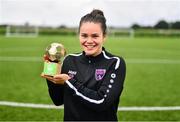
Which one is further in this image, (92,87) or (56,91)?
(56,91)

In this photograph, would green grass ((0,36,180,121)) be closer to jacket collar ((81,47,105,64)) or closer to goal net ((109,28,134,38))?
jacket collar ((81,47,105,64))

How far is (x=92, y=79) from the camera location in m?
4.05

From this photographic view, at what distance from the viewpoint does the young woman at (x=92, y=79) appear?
12.9 ft

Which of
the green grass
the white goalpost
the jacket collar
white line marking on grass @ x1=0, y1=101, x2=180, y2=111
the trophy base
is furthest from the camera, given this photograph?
the white goalpost

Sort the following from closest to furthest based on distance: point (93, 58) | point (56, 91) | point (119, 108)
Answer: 1. point (93, 58)
2. point (56, 91)
3. point (119, 108)

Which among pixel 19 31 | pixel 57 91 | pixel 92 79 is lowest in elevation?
pixel 19 31

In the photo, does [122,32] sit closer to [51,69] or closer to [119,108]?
[119,108]

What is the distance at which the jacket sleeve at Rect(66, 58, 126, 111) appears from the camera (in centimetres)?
392

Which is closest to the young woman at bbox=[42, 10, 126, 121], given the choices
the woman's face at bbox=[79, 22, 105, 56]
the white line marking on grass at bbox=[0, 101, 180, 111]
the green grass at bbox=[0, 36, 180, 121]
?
the woman's face at bbox=[79, 22, 105, 56]

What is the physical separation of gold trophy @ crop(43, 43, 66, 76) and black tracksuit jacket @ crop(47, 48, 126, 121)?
0.22m

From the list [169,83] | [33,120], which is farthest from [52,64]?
[169,83]

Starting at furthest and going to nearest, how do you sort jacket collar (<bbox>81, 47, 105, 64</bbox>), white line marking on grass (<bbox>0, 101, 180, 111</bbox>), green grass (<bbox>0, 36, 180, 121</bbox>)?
white line marking on grass (<bbox>0, 101, 180, 111</bbox>)
green grass (<bbox>0, 36, 180, 121</bbox>)
jacket collar (<bbox>81, 47, 105, 64</bbox>)

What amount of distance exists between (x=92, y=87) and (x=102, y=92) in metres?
0.12

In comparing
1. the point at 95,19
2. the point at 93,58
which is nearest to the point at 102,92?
the point at 93,58
